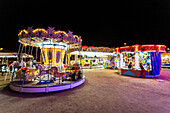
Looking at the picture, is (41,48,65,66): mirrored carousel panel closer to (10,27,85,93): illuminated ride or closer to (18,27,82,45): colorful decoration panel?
(10,27,85,93): illuminated ride

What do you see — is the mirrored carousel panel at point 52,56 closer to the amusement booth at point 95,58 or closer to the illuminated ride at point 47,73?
the illuminated ride at point 47,73

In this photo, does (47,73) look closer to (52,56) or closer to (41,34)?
(52,56)

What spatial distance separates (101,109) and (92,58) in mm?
18303

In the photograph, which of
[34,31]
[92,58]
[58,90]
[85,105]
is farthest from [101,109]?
[92,58]

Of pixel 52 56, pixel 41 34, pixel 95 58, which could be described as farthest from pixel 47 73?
pixel 95 58

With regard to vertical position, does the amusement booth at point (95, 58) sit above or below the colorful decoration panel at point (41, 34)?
below

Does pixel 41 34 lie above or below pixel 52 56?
above

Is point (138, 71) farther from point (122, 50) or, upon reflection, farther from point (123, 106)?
point (123, 106)

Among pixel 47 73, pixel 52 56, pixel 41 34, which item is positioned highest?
pixel 41 34

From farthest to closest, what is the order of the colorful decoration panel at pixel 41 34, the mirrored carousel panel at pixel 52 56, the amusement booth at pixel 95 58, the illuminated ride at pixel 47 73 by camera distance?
the amusement booth at pixel 95 58
the mirrored carousel panel at pixel 52 56
the colorful decoration panel at pixel 41 34
the illuminated ride at pixel 47 73

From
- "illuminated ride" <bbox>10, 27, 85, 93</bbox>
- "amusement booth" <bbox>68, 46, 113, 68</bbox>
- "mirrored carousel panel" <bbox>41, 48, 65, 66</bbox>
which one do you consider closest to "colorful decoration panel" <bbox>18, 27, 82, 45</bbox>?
"illuminated ride" <bbox>10, 27, 85, 93</bbox>

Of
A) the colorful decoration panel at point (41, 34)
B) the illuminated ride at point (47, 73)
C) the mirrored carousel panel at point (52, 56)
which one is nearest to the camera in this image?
the illuminated ride at point (47, 73)

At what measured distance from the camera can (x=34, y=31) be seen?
5812 mm

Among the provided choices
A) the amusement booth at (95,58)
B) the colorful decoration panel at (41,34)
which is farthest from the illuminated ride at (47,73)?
the amusement booth at (95,58)
